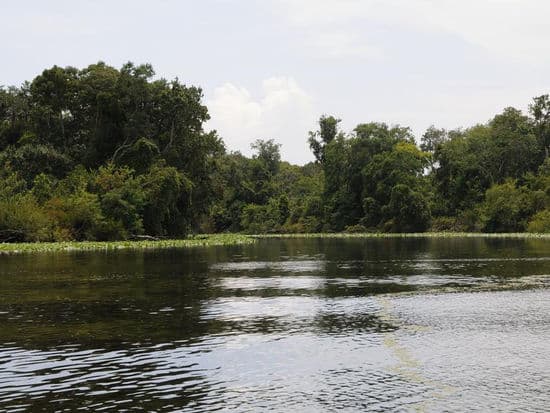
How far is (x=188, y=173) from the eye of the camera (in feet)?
292

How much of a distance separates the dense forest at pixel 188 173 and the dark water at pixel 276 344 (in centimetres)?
4327

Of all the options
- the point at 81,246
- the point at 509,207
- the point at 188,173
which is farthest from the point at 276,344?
the point at 509,207

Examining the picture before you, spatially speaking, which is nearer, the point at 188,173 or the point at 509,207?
the point at 188,173

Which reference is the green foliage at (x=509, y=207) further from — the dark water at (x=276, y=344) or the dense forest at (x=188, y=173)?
the dark water at (x=276, y=344)

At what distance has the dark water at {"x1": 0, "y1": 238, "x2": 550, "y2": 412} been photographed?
1255 cm

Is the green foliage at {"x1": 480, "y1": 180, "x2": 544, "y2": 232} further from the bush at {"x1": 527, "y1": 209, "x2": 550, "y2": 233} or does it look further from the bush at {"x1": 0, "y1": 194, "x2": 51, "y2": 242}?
the bush at {"x1": 0, "y1": 194, "x2": 51, "y2": 242}

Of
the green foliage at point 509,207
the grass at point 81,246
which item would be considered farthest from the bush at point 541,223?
the grass at point 81,246

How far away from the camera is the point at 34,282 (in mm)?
32594

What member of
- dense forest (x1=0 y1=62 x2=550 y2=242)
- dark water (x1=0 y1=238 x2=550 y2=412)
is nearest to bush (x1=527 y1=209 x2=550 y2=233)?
dense forest (x1=0 y1=62 x2=550 y2=242)

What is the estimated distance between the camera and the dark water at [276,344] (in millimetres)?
12555

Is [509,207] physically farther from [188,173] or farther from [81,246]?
[81,246]

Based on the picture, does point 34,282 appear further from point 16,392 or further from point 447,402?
point 447,402

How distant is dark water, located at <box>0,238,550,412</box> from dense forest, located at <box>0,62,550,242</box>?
43.3m

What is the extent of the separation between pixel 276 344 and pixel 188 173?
7278 centimetres
